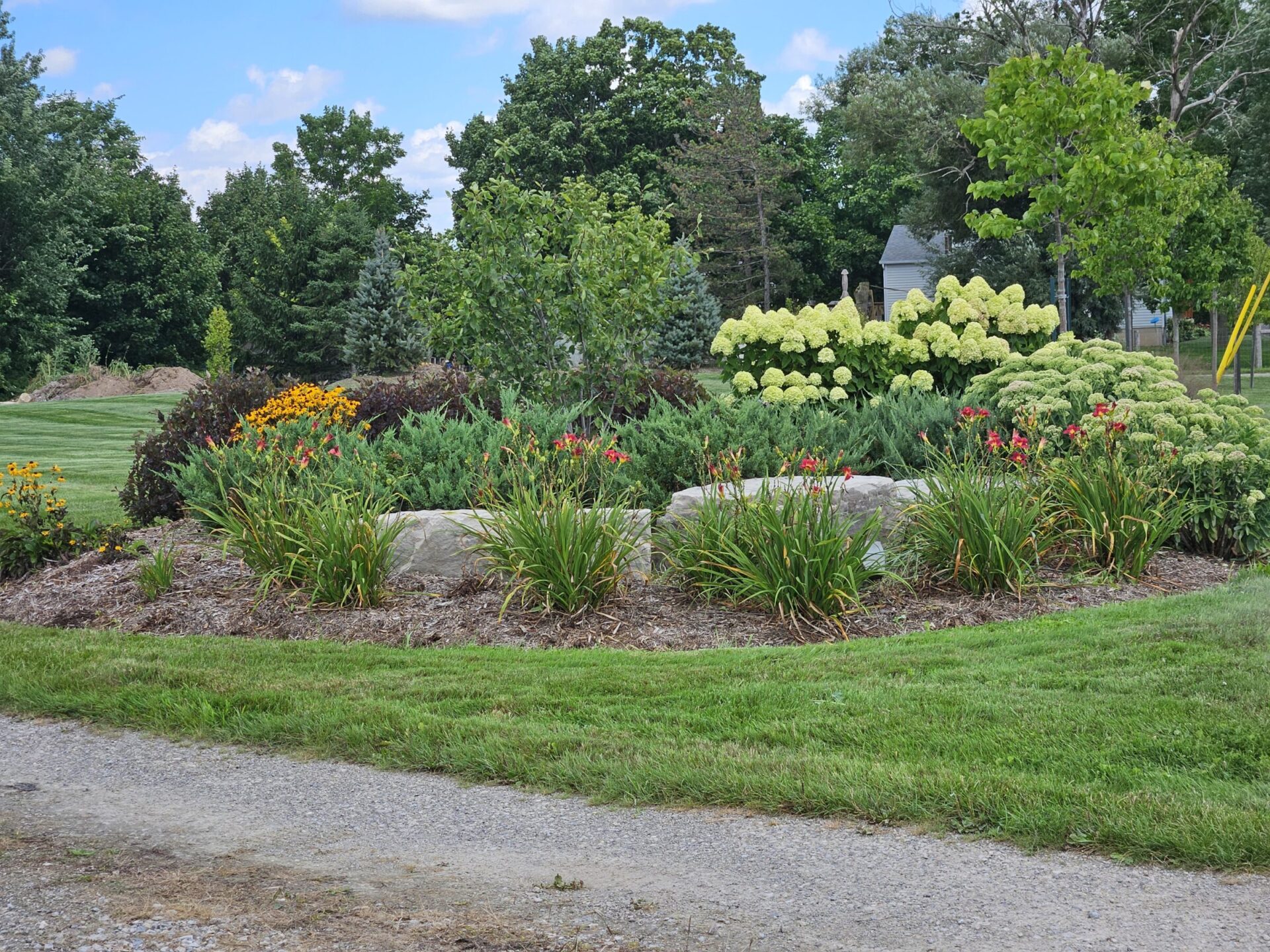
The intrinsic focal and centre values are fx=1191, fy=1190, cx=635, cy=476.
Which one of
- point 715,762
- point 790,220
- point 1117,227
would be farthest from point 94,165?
point 715,762

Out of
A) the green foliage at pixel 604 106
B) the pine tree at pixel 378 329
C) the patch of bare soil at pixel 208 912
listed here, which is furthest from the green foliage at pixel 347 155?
the patch of bare soil at pixel 208 912

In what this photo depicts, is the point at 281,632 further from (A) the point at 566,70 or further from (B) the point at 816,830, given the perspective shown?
(A) the point at 566,70

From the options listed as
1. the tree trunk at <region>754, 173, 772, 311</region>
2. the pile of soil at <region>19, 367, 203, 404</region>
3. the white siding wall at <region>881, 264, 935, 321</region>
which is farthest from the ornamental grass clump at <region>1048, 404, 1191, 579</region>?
the white siding wall at <region>881, 264, 935, 321</region>

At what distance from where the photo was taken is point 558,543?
6.91 metres

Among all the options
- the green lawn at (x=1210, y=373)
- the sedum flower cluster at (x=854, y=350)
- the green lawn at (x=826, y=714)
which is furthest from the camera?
the green lawn at (x=1210, y=373)

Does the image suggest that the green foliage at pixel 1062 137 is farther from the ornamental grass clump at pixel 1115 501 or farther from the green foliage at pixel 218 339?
the green foliage at pixel 218 339

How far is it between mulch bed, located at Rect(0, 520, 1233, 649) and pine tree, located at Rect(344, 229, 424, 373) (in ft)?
85.5

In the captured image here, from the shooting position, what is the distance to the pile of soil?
31484 millimetres

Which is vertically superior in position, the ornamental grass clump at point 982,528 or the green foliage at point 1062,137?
the green foliage at point 1062,137

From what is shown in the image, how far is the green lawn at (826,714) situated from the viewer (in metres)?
4.11

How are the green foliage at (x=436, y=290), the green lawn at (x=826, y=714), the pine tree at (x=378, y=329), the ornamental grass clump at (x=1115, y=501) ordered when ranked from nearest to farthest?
1. the green lawn at (x=826, y=714)
2. the ornamental grass clump at (x=1115, y=501)
3. the green foliage at (x=436, y=290)
4. the pine tree at (x=378, y=329)

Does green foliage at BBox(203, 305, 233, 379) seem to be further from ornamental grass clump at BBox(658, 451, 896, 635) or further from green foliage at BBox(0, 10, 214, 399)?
ornamental grass clump at BBox(658, 451, 896, 635)

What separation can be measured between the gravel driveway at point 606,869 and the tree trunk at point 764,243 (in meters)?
41.0

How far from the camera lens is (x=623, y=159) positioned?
49969 millimetres
